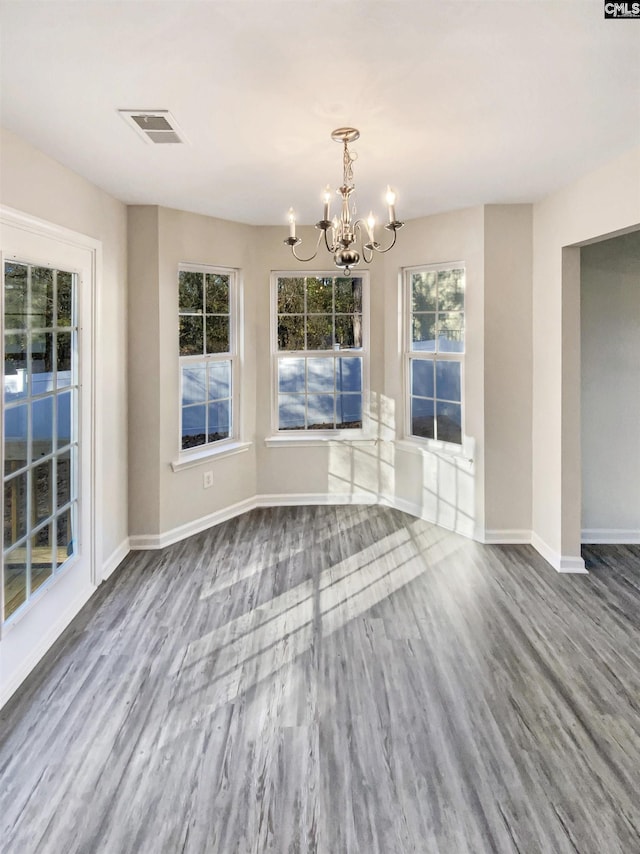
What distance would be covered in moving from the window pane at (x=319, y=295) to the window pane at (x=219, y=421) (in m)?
1.27

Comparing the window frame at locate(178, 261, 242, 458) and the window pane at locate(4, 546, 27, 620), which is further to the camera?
the window frame at locate(178, 261, 242, 458)

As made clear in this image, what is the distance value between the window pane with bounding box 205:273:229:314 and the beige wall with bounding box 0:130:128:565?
850 millimetres

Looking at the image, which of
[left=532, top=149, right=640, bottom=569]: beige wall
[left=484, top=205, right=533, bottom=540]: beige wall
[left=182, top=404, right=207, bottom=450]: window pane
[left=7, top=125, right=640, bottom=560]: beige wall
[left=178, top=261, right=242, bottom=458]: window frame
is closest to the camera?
[left=532, top=149, right=640, bottom=569]: beige wall

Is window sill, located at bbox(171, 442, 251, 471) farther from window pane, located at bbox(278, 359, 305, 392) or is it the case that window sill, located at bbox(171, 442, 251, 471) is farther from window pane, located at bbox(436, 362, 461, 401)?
window pane, located at bbox(436, 362, 461, 401)

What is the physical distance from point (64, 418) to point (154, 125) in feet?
5.76

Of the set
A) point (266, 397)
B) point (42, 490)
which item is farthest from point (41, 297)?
point (266, 397)

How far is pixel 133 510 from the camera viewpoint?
14.6 feet

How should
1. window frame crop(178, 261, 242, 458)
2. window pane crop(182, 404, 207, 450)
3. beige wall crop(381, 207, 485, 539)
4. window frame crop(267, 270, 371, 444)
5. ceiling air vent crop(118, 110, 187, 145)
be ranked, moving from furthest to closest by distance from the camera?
window frame crop(267, 270, 371, 444), window pane crop(182, 404, 207, 450), window frame crop(178, 261, 242, 458), beige wall crop(381, 207, 485, 539), ceiling air vent crop(118, 110, 187, 145)

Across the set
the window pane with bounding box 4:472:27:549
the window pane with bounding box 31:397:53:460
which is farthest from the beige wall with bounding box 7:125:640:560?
the window pane with bounding box 4:472:27:549

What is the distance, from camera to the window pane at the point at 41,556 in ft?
9.78

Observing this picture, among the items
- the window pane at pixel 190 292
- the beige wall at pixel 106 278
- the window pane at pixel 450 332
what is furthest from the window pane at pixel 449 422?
the beige wall at pixel 106 278

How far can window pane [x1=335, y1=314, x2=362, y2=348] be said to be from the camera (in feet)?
17.9

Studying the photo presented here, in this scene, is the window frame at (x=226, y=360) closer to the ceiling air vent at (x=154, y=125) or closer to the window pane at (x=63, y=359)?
the window pane at (x=63, y=359)

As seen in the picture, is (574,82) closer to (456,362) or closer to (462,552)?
(456,362)
